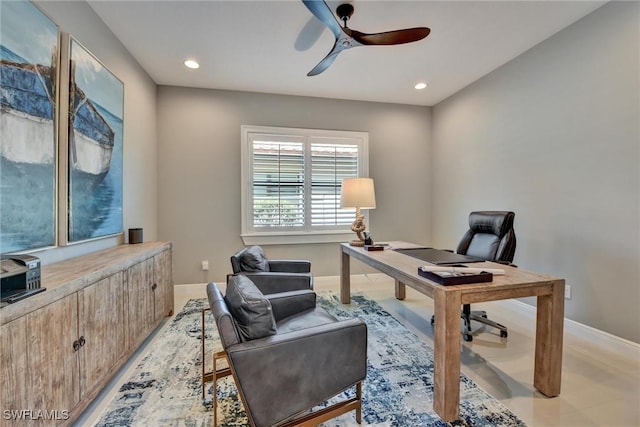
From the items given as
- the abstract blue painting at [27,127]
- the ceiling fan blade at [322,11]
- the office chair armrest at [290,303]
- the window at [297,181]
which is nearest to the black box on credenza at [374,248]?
the office chair armrest at [290,303]

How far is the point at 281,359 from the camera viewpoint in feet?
4.13

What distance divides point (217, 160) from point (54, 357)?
2.93m

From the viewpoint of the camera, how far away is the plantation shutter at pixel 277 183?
3990 millimetres

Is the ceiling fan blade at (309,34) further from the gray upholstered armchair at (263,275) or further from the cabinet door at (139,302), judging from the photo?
the cabinet door at (139,302)

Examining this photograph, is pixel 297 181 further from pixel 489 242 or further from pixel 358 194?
pixel 489 242

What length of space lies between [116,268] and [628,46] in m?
4.10

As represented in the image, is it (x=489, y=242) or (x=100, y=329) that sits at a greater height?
(x=489, y=242)

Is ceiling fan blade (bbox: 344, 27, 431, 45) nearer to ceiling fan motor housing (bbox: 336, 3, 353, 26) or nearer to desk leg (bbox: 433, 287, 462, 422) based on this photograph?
ceiling fan motor housing (bbox: 336, 3, 353, 26)

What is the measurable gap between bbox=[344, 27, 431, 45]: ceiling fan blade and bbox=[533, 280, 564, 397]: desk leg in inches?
73.4

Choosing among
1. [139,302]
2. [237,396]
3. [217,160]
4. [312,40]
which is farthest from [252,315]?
[217,160]

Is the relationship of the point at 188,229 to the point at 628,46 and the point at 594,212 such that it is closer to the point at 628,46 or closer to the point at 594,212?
the point at 594,212

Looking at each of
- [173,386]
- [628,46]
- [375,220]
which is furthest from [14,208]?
[628,46]

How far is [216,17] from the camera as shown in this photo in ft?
7.86

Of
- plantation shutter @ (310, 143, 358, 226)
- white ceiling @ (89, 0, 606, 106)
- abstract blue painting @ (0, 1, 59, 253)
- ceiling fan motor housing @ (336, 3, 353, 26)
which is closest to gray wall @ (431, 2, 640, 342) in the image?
white ceiling @ (89, 0, 606, 106)
